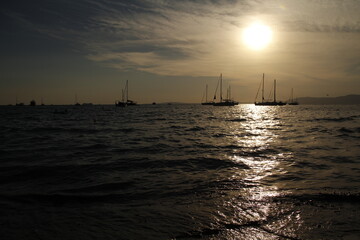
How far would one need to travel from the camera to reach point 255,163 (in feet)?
37.7

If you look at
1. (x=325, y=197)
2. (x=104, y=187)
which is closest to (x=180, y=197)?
(x=104, y=187)

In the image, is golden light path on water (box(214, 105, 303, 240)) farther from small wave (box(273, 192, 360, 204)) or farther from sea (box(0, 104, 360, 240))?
small wave (box(273, 192, 360, 204))

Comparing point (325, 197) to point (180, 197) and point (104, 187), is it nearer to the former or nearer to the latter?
point (180, 197)

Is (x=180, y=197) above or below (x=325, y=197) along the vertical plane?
below

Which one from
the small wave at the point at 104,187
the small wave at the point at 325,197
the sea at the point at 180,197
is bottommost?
the small wave at the point at 104,187

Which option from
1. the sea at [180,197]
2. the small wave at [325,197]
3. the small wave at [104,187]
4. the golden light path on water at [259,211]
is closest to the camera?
the golden light path on water at [259,211]

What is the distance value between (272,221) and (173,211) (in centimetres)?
222

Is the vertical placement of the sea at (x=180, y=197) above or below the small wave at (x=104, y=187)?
above

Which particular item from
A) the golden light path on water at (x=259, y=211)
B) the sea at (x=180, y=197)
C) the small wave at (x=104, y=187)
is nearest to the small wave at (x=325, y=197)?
the sea at (x=180, y=197)

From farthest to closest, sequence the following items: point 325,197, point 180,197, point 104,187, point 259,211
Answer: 1. point 104,187
2. point 180,197
3. point 325,197
4. point 259,211

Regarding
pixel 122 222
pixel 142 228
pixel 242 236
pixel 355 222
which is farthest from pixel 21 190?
pixel 355 222

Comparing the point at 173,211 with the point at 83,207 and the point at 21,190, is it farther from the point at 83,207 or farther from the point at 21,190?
the point at 21,190

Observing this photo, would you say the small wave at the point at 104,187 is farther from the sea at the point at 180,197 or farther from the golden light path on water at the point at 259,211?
the golden light path on water at the point at 259,211

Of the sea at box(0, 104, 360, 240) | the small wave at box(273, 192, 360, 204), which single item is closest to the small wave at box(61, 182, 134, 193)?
the sea at box(0, 104, 360, 240)
